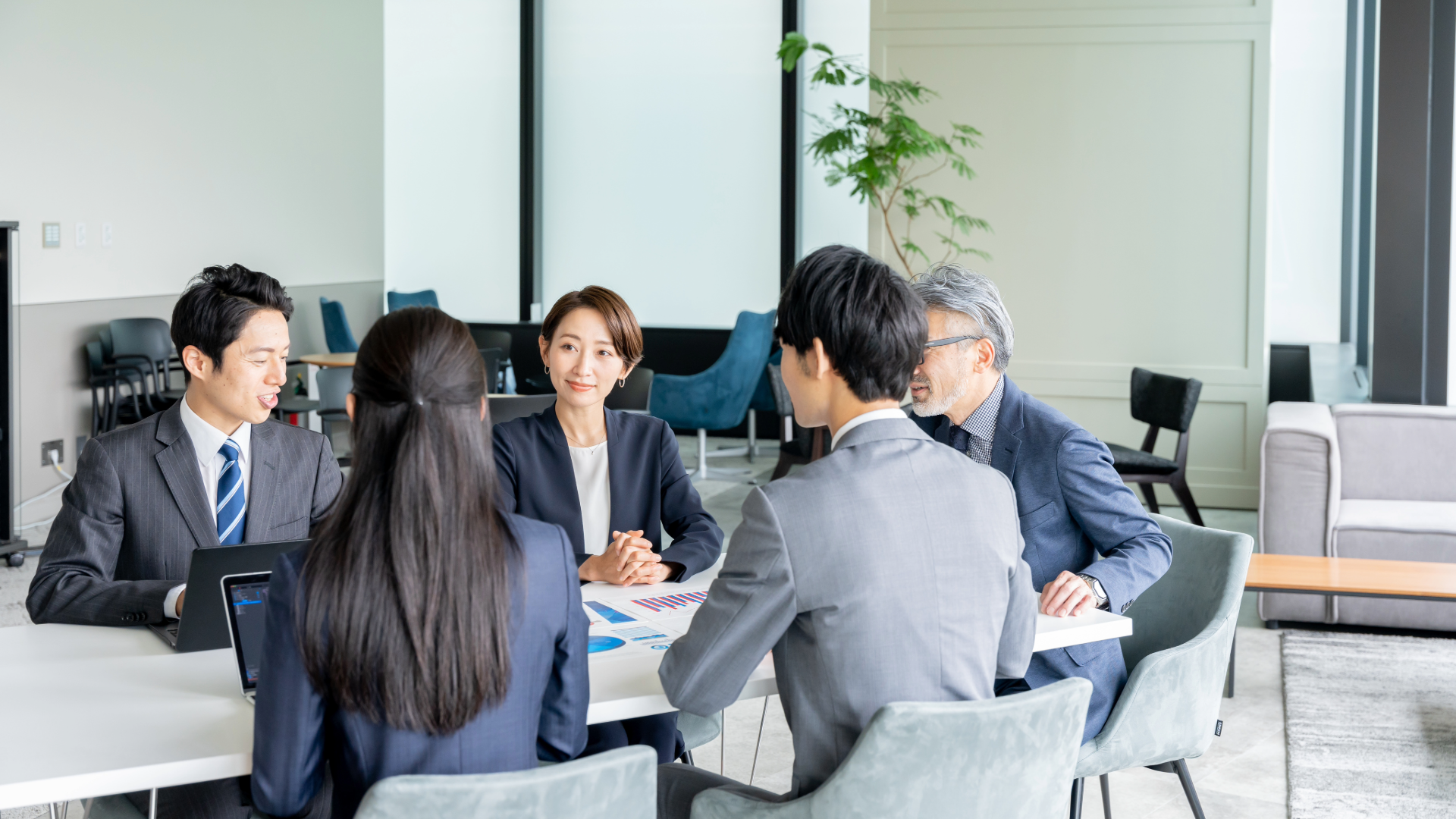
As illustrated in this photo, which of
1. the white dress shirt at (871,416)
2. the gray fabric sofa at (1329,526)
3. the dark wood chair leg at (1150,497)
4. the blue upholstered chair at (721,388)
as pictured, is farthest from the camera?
the blue upholstered chair at (721,388)

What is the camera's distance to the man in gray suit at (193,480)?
2078mm

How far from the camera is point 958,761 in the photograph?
1.57 meters

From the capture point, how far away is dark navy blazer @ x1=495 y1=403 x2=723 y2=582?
8.58ft

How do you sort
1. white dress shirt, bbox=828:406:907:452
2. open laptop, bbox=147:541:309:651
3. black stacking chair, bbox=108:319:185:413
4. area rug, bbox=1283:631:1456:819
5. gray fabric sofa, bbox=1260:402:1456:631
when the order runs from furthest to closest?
black stacking chair, bbox=108:319:185:413
gray fabric sofa, bbox=1260:402:1456:631
area rug, bbox=1283:631:1456:819
open laptop, bbox=147:541:309:651
white dress shirt, bbox=828:406:907:452

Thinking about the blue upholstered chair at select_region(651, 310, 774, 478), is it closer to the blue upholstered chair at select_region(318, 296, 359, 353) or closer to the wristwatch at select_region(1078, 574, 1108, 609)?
the blue upholstered chair at select_region(318, 296, 359, 353)

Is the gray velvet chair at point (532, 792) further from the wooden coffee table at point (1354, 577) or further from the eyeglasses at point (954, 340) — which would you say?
the wooden coffee table at point (1354, 577)

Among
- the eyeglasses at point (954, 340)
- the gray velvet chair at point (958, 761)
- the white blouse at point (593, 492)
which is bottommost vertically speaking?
the gray velvet chair at point (958, 761)

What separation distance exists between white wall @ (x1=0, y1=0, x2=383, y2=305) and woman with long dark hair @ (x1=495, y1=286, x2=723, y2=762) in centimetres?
499

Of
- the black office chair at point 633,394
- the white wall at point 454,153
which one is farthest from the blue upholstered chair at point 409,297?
the black office chair at point 633,394

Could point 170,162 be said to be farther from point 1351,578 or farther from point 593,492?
point 1351,578

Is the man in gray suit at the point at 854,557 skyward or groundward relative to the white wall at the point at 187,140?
groundward

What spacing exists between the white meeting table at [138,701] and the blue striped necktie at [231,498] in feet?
0.88

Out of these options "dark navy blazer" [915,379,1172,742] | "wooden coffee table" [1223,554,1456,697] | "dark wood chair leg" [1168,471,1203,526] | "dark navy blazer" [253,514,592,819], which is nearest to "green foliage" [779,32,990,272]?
"dark wood chair leg" [1168,471,1203,526]

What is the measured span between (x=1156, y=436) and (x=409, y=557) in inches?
199
